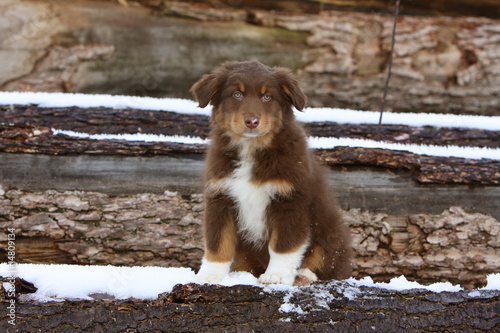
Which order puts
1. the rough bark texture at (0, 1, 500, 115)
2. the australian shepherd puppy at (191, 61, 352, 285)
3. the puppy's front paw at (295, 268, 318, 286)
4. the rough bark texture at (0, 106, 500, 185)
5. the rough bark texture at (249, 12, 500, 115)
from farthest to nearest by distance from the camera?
the rough bark texture at (249, 12, 500, 115), the rough bark texture at (0, 1, 500, 115), the rough bark texture at (0, 106, 500, 185), the puppy's front paw at (295, 268, 318, 286), the australian shepherd puppy at (191, 61, 352, 285)

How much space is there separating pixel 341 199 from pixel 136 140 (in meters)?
2.03

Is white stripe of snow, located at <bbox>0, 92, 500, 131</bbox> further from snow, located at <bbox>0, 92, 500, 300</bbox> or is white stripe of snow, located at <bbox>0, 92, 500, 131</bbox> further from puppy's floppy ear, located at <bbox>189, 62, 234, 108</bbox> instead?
puppy's floppy ear, located at <bbox>189, 62, 234, 108</bbox>

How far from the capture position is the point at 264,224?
3.57 m

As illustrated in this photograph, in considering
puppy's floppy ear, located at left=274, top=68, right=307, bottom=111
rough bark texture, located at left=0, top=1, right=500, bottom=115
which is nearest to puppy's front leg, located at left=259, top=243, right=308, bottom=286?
puppy's floppy ear, located at left=274, top=68, right=307, bottom=111

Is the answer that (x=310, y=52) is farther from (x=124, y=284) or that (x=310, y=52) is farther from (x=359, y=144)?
(x=124, y=284)

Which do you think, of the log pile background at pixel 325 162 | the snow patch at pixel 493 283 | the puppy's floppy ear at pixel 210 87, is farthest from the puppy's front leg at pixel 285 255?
the snow patch at pixel 493 283

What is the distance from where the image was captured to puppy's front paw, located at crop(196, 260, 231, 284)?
3.50m

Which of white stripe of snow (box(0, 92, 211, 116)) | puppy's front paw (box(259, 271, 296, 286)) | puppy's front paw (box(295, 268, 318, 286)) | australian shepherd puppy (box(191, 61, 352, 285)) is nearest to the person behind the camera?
puppy's front paw (box(259, 271, 296, 286))

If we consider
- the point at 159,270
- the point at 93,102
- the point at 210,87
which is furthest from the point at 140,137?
the point at 159,270

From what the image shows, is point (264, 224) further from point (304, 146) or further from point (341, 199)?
point (341, 199)

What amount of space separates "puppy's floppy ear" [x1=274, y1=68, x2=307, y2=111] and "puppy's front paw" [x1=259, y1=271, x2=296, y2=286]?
3.86 ft

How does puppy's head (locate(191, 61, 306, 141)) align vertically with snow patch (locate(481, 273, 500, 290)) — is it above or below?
above

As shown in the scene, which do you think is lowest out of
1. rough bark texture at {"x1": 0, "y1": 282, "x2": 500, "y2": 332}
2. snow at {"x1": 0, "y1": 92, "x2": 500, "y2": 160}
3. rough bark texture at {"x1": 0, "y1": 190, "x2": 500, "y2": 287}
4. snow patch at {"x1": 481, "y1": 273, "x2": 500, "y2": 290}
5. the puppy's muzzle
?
rough bark texture at {"x1": 0, "y1": 190, "x2": 500, "y2": 287}

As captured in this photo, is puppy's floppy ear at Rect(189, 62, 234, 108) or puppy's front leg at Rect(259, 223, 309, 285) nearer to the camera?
puppy's front leg at Rect(259, 223, 309, 285)
